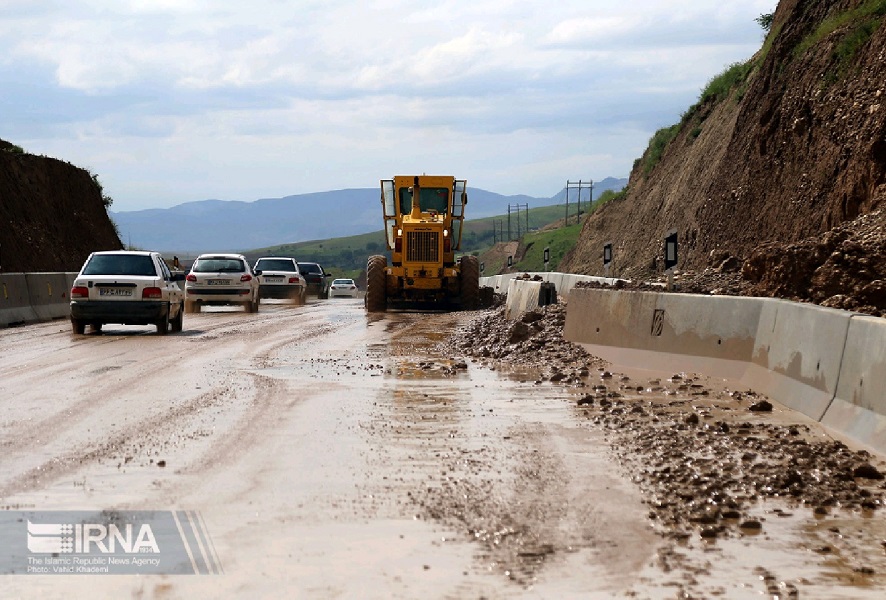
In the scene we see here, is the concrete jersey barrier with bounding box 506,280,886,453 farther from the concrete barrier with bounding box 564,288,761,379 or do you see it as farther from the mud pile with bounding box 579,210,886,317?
the mud pile with bounding box 579,210,886,317

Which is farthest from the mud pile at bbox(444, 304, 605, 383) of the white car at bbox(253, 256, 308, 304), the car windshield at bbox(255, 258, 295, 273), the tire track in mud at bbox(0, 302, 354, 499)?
the car windshield at bbox(255, 258, 295, 273)

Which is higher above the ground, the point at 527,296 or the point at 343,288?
the point at 527,296

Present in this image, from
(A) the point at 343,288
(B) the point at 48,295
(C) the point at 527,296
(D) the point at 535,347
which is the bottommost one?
(A) the point at 343,288

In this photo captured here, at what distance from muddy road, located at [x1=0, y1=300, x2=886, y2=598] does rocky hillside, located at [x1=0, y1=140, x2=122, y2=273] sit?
3189 centimetres

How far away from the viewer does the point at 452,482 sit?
24.4 feet

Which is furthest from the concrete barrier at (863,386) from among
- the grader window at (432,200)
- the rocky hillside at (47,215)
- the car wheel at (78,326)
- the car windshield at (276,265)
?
the rocky hillside at (47,215)

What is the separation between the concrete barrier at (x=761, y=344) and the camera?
8727 mm

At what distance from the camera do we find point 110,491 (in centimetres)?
705

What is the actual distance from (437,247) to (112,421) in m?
23.2

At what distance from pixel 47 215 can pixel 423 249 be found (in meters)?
21.9

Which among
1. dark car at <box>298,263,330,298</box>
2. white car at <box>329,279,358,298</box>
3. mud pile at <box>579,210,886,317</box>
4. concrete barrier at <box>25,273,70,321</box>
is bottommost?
white car at <box>329,279,358,298</box>

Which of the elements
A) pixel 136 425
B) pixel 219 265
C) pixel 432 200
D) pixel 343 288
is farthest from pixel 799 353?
pixel 343 288

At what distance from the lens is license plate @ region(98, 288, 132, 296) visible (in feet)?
71.1

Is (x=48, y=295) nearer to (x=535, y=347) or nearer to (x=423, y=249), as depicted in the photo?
(x=423, y=249)
